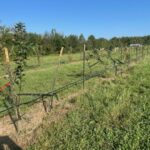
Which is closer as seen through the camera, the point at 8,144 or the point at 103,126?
the point at 8,144

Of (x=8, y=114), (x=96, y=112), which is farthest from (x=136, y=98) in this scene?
(x=8, y=114)

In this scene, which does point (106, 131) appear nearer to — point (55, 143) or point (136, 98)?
point (55, 143)

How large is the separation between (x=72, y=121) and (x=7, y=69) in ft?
5.37

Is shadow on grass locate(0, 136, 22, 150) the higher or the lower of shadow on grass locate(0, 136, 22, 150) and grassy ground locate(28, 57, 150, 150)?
the lower

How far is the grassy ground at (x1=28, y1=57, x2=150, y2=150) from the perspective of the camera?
486cm

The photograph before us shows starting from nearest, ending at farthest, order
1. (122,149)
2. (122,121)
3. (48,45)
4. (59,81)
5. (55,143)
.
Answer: (122,149), (55,143), (122,121), (59,81), (48,45)

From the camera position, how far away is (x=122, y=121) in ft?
19.1

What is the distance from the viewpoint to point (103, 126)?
18.3 feet

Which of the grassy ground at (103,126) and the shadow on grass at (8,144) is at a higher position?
the grassy ground at (103,126)

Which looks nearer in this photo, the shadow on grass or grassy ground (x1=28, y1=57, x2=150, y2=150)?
grassy ground (x1=28, y1=57, x2=150, y2=150)

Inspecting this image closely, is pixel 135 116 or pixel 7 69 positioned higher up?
pixel 7 69

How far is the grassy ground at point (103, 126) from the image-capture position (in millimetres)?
4859

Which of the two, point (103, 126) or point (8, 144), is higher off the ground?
point (103, 126)

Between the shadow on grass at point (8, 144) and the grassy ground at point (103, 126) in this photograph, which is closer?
the grassy ground at point (103, 126)
